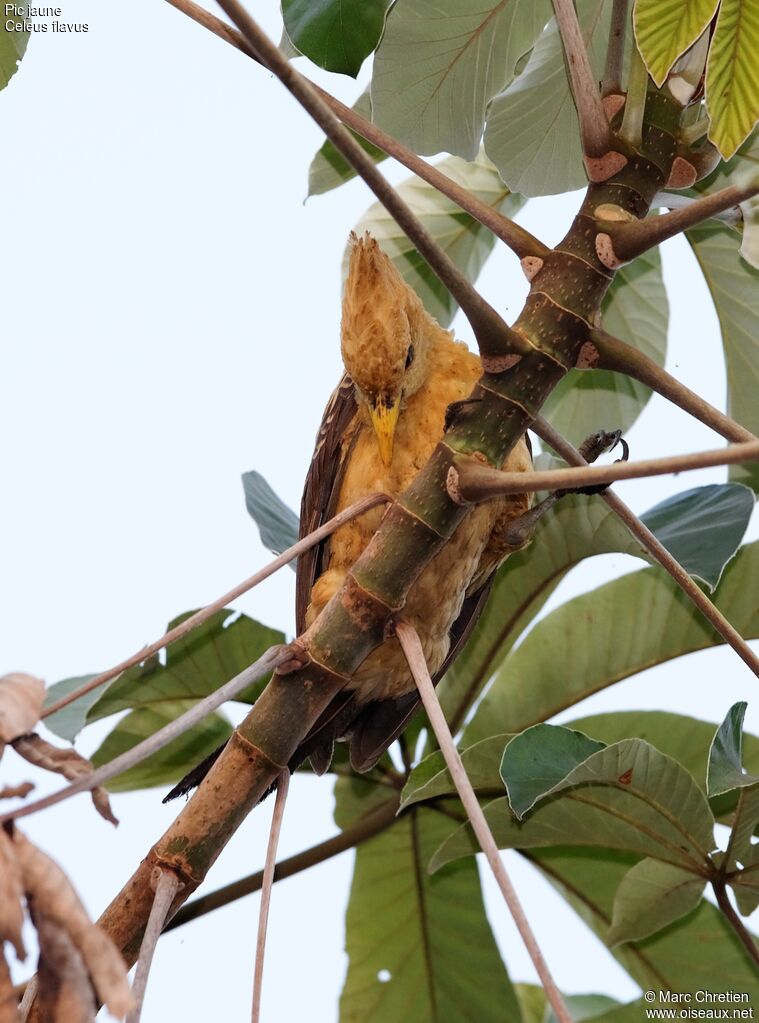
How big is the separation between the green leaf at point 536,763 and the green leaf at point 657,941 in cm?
75

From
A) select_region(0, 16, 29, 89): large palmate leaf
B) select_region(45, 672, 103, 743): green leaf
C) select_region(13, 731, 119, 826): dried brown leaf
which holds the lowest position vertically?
select_region(13, 731, 119, 826): dried brown leaf

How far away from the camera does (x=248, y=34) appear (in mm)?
1118

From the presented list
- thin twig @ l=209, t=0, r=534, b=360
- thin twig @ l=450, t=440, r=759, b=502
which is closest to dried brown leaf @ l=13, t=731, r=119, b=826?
thin twig @ l=450, t=440, r=759, b=502

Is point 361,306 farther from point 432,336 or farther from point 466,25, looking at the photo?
point 466,25

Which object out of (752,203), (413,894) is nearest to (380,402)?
(752,203)

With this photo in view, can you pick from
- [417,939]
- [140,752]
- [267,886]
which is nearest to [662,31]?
[140,752]

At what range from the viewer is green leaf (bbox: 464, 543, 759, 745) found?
2299 mm

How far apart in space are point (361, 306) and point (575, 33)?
34.4 inches

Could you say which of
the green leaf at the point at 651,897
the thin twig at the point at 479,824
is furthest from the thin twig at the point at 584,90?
the green leaf at the point at 651,897

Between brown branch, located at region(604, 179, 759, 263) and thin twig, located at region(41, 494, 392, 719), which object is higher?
brown branch, located at region(604, 179, 759, 263)

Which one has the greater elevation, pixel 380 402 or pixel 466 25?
pixel 466 25

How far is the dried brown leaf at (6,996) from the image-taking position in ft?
3.36

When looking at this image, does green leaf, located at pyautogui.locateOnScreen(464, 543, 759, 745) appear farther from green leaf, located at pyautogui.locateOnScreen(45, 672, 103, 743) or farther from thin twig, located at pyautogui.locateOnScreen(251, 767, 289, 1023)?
thin twig, located at pyautogui.locateOnScreen(251, 767, 289, 1023)

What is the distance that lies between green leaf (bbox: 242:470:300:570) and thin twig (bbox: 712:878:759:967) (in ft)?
3.34
